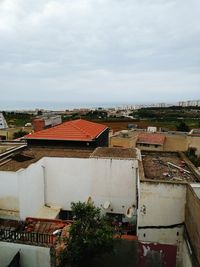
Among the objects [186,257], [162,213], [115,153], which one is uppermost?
[115,153]

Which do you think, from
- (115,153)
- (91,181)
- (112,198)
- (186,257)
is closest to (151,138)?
(115,153)

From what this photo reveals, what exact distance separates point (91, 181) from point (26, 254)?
6.86 m

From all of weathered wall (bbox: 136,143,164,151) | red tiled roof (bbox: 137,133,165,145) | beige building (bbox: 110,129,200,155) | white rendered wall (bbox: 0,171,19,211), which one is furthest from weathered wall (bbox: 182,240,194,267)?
red tiled roof (bbox: 137,133,165,145)

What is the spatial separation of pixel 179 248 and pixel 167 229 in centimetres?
92

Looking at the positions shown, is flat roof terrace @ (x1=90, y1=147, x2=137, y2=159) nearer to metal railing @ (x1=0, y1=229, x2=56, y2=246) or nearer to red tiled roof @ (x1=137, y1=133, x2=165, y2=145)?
metal railing @ (x1=0, y1=229, x2=56, y2=246)

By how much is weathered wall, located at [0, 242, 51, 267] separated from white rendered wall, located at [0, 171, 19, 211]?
12.4ft

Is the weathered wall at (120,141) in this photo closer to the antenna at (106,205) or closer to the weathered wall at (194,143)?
the weathered wall at (194,143)

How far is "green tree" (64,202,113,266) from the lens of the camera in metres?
10.2

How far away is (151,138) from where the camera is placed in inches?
1490

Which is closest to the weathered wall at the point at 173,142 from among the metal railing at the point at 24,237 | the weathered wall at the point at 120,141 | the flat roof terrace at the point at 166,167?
the weathered wall at the point at 120,141

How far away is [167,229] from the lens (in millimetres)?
12055

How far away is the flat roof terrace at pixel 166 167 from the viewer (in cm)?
1336

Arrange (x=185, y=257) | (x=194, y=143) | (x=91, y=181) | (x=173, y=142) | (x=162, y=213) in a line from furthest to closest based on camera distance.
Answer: (x=173, y=142) → (x=194, y=143) → (x=91, y=181) → (x=162, y=213) → (x=185, y=257)

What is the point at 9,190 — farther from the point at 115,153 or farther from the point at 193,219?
the point at 193,219
